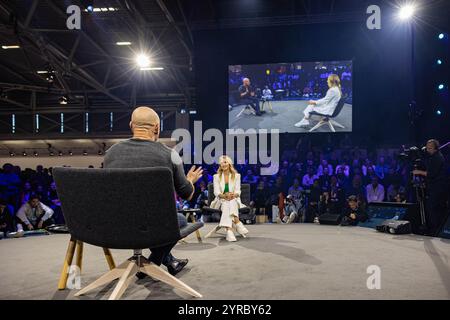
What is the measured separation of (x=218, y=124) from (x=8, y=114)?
1309cm

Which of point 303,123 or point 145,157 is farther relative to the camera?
point 303,123

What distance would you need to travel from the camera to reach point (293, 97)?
30.8 ft

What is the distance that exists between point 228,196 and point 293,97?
5145mm

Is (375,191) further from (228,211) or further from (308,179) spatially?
(228,211)

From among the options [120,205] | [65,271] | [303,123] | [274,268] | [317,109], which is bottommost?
[274,268]

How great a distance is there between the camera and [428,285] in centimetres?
253

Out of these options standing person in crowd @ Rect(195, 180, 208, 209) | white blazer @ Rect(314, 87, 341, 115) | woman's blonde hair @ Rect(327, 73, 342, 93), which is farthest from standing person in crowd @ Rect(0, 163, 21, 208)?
woman's blonde hair @ Rect(327, 73, 342, 93)

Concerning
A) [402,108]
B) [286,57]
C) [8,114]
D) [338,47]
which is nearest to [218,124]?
[286,57]

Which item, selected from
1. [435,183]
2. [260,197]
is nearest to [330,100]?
[260,197]

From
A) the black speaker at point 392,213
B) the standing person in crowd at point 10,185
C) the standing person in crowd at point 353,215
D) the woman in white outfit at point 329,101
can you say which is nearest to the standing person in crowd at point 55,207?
the standing person in crowd at point 10,185

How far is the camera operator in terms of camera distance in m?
5.37

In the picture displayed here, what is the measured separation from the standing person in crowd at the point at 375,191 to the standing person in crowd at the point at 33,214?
6814 mm

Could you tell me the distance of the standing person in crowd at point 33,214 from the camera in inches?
257

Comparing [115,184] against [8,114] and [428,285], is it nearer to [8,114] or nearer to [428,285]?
[428,285]
